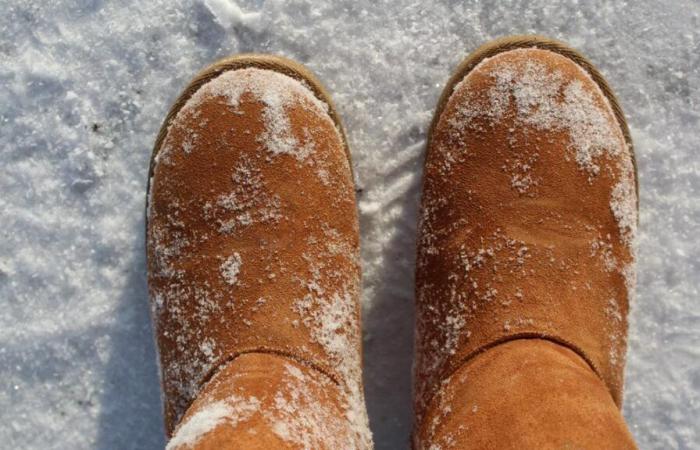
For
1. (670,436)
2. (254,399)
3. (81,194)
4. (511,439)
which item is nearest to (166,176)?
(81,194)

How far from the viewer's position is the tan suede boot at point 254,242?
3.32 feet

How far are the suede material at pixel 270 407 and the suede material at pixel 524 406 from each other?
0.47 feet

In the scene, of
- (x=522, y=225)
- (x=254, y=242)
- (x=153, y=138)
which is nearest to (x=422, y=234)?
(x=522, y=225)

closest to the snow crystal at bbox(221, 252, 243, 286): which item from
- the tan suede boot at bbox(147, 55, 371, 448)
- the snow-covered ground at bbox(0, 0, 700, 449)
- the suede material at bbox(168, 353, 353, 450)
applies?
the tan suede boot at bbox(147, 55, 371, 448)

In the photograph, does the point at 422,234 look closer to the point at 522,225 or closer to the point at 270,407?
the point at 522,225

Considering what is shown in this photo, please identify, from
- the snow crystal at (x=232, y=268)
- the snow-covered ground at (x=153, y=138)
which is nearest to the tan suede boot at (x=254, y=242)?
the snow crystal at (x=232, y=268)

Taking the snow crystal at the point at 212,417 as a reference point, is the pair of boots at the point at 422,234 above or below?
above

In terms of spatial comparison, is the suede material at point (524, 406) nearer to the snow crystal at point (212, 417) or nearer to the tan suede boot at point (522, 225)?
the tan suede boot at point (522, 225)

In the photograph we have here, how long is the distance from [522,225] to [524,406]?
0.30 meters

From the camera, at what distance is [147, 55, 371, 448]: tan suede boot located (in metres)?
1.01

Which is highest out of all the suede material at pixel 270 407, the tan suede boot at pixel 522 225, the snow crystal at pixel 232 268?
the tan suede boot at pixel 522 225

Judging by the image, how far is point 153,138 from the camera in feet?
4.06

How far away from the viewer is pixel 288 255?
1054 millimetres

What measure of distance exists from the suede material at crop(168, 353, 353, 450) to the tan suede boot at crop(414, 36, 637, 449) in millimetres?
145
